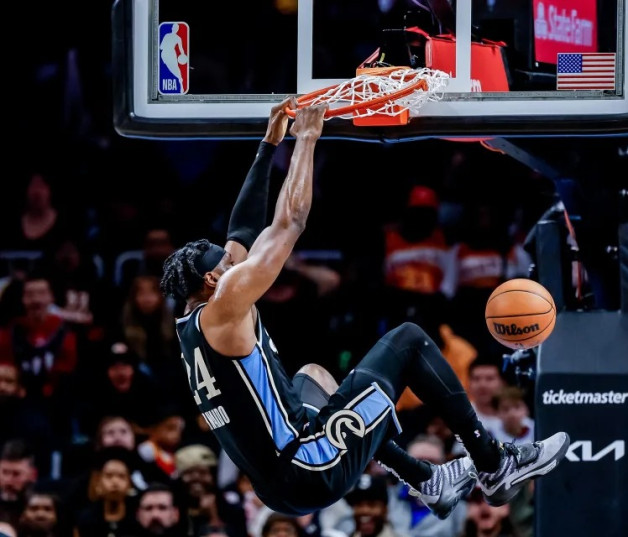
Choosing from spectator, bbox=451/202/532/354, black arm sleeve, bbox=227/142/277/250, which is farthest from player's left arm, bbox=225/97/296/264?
spectator, bbox=451/202/532/354

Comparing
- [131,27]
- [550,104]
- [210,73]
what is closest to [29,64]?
[210,73]

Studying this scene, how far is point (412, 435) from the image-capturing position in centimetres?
883

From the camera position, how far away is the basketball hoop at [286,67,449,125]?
227 inches

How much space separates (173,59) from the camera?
633 cm

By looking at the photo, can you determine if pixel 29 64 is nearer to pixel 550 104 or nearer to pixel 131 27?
pixel 131 27

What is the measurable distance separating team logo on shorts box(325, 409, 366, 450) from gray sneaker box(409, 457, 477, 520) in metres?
0.61

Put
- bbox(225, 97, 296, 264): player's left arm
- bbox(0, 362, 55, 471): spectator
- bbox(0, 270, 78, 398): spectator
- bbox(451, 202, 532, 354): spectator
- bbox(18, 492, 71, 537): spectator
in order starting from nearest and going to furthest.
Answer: bbox(225, 97, 296, 264): player's left arm < bbox(18, 492, 71, 537): spectator < bbox(0, 362, 55, 471): spectator < bbox(451, 202, 532, 354): spectator < bbox(0, 270, 78, 398): spectator

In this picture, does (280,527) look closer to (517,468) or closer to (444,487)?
(444,487)

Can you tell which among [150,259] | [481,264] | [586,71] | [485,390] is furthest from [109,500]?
[586,71]

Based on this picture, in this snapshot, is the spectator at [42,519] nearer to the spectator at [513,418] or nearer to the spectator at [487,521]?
the spectator at [487,521]

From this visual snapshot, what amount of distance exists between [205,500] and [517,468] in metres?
3.25

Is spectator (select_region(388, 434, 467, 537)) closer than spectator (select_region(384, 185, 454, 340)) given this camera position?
Yes

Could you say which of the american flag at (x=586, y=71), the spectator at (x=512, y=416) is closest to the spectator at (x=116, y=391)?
the spectator at (x=512, y=416)

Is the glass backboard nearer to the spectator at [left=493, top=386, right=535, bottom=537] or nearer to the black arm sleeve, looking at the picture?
the black arm sleeve
